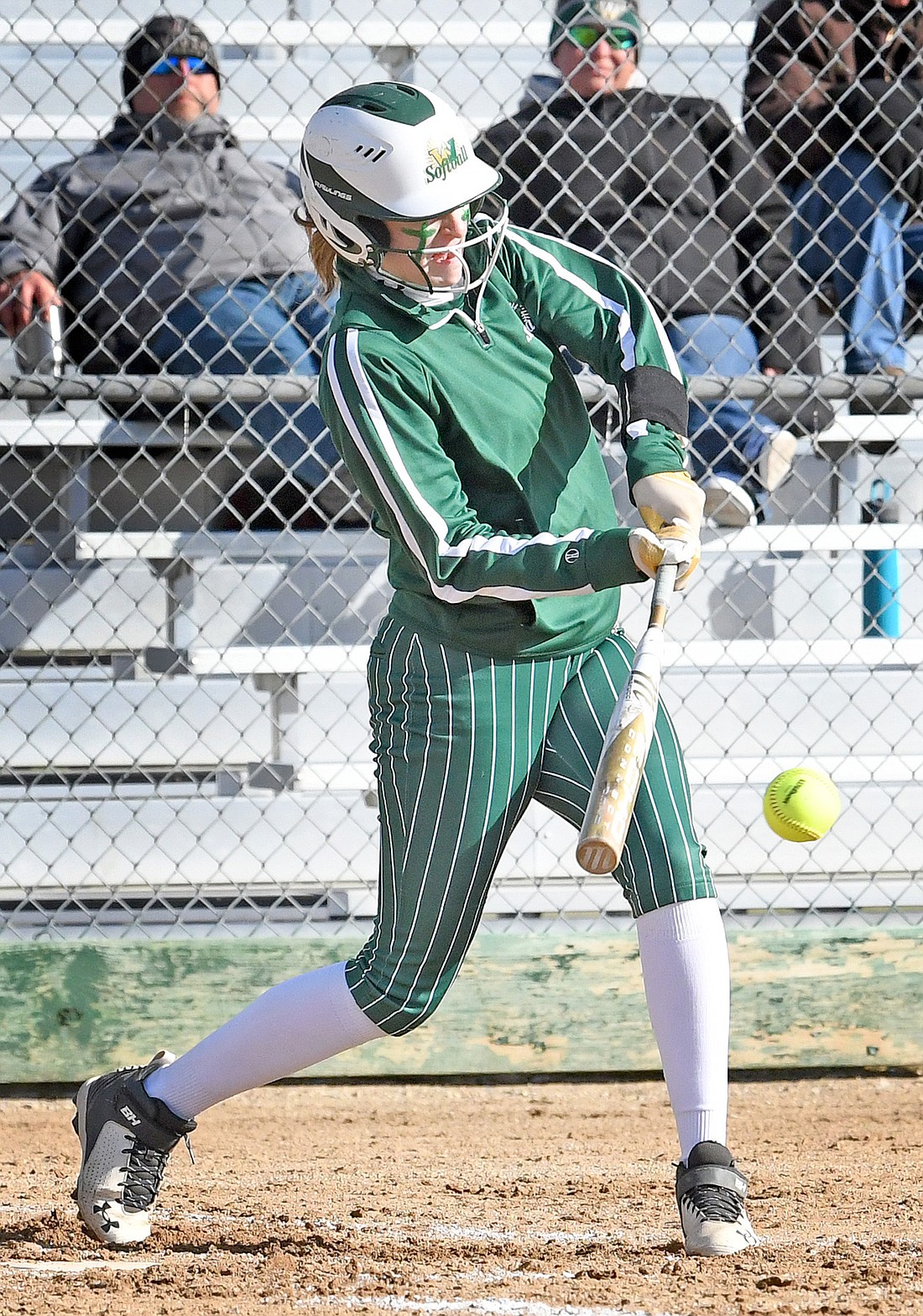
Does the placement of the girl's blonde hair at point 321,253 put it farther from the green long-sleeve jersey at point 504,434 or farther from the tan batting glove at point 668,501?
the tan batting glove at point 668,501

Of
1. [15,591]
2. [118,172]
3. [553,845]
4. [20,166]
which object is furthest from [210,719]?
[20,166]

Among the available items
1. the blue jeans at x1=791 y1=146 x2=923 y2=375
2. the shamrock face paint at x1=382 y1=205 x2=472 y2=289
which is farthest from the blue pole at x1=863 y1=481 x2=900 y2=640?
the shamrock face paint at x1=382 y1=205 x2=472 y2=289

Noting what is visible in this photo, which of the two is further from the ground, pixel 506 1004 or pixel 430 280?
pixel 430 280

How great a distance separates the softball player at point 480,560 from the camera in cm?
203

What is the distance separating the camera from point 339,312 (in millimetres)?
2162

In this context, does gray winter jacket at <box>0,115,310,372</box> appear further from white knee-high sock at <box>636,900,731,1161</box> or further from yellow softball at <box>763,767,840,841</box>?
white knee-high sock at <box>636,900,731,1161</box>

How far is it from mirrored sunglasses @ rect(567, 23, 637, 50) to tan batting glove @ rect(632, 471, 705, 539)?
8.75ft

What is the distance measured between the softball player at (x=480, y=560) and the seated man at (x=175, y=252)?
198 cm

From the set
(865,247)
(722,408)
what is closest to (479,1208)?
(722,408)

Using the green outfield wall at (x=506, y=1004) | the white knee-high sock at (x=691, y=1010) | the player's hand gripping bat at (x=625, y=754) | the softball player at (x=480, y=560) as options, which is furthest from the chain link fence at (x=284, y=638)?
the player's hand gripping bat at (x=625, y=754)

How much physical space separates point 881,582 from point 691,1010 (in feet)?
9.26

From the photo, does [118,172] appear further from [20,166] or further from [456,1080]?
[456,1080]

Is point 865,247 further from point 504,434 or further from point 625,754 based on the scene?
point 625,754

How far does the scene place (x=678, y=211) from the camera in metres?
4.27
